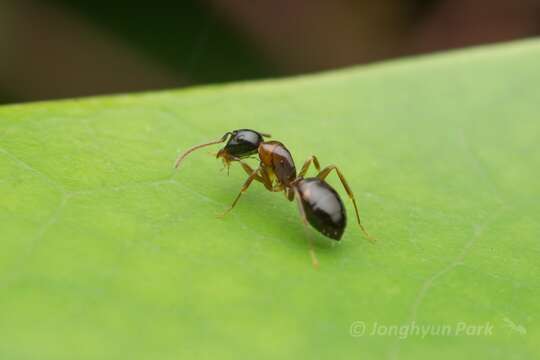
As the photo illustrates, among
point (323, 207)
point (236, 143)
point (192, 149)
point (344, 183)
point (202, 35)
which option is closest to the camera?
point (323, 207)

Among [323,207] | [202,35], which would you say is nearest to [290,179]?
[323,207]

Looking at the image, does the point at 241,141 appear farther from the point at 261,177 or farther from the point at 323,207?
the point at 323,207

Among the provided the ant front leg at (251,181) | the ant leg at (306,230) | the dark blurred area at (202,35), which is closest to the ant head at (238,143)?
the ant front leg at (251,181)

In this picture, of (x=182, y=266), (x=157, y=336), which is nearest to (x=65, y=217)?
(x=182, y=266)

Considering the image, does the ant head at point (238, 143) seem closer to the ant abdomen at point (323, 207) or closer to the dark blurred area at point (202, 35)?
the ant abdomen at point (323, 207)

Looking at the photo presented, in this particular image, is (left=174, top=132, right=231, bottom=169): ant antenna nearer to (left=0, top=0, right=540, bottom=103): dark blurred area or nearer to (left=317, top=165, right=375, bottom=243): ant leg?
(left=317, top=165, right=375, bottom=243): ant leg

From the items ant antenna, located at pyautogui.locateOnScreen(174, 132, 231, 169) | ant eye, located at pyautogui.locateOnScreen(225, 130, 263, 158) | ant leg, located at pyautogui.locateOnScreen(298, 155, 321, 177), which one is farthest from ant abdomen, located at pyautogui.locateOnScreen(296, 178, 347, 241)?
ant antenna, located at pyautogui.locateOnScreen(174, 132, 231, 169)

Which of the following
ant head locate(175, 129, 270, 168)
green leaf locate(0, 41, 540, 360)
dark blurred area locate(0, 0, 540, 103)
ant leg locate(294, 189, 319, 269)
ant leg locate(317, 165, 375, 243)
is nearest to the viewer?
green leaf locate(0, 41, 540, 360)
